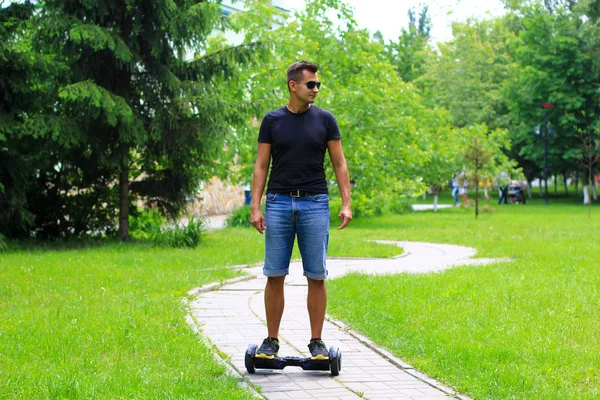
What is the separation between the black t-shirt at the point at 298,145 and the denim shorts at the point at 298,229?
0.09 metres

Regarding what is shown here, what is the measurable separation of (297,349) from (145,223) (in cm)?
1342

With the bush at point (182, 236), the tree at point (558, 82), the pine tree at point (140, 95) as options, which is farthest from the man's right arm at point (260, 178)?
the tree at point (558, 82)

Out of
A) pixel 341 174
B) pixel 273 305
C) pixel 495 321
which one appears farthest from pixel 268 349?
pixel 495 321

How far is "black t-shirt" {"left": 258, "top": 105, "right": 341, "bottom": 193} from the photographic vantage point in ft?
20.5

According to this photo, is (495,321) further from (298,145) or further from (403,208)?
(403,208)

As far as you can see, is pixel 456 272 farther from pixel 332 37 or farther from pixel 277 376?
pixel 332 37

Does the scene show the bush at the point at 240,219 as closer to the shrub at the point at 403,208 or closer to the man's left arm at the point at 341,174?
the shrub at the point at 403,208

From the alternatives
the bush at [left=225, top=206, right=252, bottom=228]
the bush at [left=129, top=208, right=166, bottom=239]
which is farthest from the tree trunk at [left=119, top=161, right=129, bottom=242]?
the bush at [left=225, top=206, right=252, bottom=228]

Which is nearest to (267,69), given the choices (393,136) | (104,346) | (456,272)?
(393,136)

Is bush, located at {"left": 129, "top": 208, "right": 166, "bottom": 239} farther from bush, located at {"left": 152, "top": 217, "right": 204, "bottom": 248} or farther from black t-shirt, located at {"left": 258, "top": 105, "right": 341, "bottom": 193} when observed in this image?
black t-shirt, located at {"left": 258, "top": 105, "right": 341, "bottom": 193}

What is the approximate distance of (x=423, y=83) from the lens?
65062 millimetres

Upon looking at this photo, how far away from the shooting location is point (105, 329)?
7.67 m

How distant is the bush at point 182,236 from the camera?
17042 mm

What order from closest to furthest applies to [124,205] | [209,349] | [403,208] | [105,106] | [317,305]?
1. [317,305]
2. [209,349]
3. [105,106]
4. [124,205]
5. [403,208]
